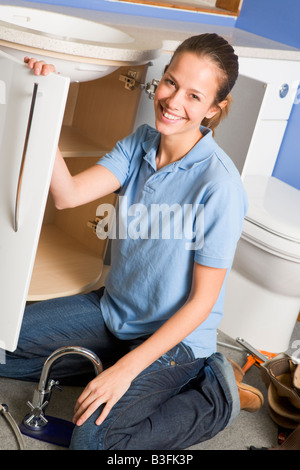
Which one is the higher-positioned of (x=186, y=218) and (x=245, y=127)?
(x=245, y=127)

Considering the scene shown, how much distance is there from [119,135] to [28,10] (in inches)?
15.5

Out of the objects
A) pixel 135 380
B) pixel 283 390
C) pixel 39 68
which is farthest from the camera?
pixel 283 390

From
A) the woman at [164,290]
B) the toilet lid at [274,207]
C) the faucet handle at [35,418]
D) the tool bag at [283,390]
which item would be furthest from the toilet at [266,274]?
the faucet handle at [35,418]

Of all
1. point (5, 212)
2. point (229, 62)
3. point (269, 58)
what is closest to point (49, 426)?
point (5, 212)

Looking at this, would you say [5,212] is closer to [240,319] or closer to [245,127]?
[245,127]

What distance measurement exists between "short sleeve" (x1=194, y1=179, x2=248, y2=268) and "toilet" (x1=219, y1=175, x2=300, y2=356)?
474 mm

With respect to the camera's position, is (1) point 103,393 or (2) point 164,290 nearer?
(1) point 103,393

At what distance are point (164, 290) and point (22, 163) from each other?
42 centimetres

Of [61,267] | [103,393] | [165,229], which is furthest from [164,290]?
[61,267]

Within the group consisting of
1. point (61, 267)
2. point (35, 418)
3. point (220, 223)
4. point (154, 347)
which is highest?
point (220, 223)

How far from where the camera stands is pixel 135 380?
4.48ft

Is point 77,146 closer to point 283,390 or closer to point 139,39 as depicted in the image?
point 139,39

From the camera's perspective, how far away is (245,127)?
165 centimetres

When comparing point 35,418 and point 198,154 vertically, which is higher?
point 198,154
